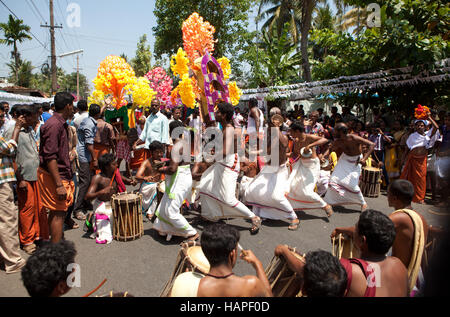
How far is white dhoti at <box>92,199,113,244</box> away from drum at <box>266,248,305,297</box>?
292 centimetres

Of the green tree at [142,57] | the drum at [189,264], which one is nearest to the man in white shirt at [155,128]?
the drum at [189,264]

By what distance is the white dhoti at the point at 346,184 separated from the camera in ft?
20.4

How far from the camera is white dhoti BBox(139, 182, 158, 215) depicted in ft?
18.6

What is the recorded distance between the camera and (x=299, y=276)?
7.57ft

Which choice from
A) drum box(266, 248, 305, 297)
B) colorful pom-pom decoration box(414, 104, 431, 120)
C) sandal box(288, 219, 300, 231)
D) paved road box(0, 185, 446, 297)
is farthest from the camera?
colorful pom-pom decoration box(414, 104, 431, 120)

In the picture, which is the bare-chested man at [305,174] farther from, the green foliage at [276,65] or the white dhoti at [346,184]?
the green foliage at [276,65]

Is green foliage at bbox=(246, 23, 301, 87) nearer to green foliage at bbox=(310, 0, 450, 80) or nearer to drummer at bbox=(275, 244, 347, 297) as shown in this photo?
green foliage at bbox=(310, 0, 450, 80)

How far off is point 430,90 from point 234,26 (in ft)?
53.8

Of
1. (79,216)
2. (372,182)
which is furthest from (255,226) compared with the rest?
(372,182)

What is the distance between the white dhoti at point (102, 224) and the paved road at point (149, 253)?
124 mm

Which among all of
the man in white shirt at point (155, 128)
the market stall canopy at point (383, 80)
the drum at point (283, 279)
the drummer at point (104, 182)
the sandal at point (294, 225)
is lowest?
the sandal at point (294, 225)

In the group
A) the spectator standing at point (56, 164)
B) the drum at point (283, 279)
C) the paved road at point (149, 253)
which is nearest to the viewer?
the drum at point (283, 279)

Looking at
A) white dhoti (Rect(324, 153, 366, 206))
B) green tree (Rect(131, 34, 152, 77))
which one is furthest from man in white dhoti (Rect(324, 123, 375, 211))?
green tree (Rect(131, 34, 152, 77))
